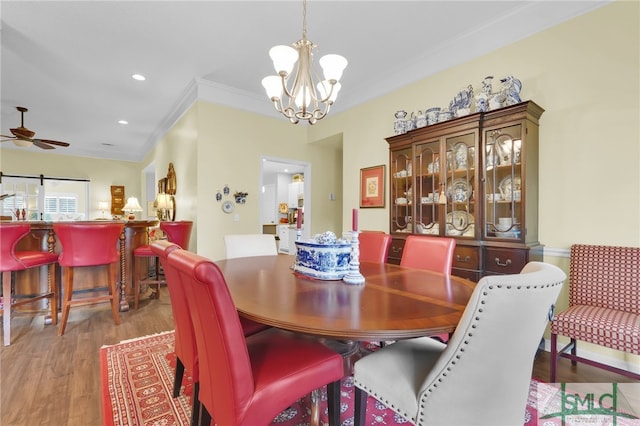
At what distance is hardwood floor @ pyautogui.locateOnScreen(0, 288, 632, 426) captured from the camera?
1.58m

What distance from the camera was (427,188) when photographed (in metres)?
2.94

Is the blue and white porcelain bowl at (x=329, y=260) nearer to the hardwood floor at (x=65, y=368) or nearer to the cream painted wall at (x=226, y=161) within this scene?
the hardwood floor at (x=65, y=368)

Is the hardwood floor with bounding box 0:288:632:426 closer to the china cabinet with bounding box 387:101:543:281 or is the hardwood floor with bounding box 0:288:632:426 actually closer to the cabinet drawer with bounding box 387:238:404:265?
the china cabinet with bounding box 387:101:543:281

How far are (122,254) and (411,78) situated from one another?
399 centimetres

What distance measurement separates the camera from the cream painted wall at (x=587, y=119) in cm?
199

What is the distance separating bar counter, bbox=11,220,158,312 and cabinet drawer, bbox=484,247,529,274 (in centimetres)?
374

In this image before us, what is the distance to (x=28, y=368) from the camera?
204cm

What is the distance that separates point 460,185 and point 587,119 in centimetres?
98

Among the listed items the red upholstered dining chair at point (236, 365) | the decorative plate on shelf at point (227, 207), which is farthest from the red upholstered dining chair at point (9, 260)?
the red upholstered dining chair at point (236, 365)

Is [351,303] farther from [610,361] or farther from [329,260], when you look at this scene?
[610,361]

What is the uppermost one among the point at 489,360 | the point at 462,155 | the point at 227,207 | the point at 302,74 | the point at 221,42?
the point at 221,42

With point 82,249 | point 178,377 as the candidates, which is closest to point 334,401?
point 178,377

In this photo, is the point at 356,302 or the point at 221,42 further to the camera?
the point at 221,42

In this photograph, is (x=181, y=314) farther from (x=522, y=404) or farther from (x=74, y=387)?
(x=522, y=404)
